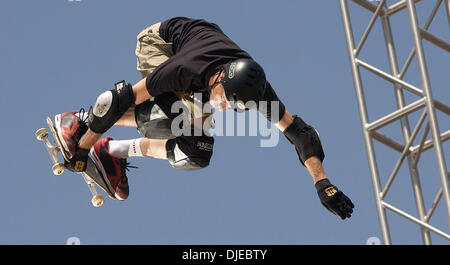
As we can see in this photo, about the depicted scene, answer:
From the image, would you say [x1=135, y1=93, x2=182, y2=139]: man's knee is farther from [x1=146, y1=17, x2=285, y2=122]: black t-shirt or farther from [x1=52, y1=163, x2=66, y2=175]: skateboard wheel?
[x1=52, y1=163, x2=66, y2=175]: skateboard wheel

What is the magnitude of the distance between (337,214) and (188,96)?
5.11 feet

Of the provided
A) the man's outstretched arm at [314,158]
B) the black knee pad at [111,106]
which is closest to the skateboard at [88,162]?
the black knee pad at [111,106]

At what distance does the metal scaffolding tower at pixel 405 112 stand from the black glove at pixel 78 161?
7.79ft

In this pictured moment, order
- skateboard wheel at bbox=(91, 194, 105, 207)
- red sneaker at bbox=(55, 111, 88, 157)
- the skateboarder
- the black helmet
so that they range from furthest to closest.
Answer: skateboard wheel at bbox=(91, 194, 105, 207) → red sneaker at bbox=(55, 111, 88, 157) → the skateboarder → the black helmet

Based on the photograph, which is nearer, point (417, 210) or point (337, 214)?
point (337, 214)

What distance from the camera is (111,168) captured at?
9.25 m

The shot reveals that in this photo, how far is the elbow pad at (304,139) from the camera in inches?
327

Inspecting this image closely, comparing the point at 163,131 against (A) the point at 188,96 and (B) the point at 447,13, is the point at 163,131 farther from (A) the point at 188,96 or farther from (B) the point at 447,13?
(B) the point at 447,13

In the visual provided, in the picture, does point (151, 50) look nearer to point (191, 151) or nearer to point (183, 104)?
point (183, 104)

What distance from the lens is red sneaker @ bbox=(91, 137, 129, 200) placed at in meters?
9.19

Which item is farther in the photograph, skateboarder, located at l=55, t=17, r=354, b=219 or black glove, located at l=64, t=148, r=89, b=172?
black glove, located at l=64, t=148, r=89, b=172

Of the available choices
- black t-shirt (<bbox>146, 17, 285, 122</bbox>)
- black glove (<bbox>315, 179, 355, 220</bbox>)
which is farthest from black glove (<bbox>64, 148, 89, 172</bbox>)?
black glove (<bbox>315, 179, 355, 220</bbox>)

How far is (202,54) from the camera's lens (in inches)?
312
